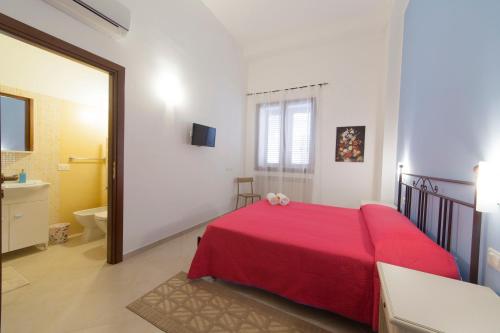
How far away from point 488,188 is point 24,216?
3.96 m

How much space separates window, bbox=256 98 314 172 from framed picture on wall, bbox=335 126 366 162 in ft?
1.58

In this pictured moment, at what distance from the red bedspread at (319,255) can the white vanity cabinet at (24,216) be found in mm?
2055

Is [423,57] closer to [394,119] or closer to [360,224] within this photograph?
[394,119]

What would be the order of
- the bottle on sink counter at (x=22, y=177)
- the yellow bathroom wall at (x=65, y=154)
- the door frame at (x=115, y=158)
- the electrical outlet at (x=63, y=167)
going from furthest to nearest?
1. the electrical outlet at (x=63, y=167)
2. the yellow bathroom wall at (x=65, y=154)
3. the bottle on sink counter at (x=22, y=177)
4. the door frame at (x=115, y=158)

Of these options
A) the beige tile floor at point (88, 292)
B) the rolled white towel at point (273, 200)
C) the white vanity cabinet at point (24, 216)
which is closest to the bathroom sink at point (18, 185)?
the white vanity cabinet at point (24, 216)

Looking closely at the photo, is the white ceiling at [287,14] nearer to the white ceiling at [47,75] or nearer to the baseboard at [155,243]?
the white ceiling at [47,75]

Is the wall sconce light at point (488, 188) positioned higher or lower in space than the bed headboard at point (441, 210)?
higher

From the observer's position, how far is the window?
3.91 m

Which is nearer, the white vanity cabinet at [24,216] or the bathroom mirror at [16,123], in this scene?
the white vanity cabinet at [24,216]

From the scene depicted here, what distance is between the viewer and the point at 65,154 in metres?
2.97

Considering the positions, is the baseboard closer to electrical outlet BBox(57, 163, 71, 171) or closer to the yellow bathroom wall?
the yellow bathroom wall

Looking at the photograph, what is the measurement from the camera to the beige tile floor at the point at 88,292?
1.42m

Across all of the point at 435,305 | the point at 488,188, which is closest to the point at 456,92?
the point at 488,188


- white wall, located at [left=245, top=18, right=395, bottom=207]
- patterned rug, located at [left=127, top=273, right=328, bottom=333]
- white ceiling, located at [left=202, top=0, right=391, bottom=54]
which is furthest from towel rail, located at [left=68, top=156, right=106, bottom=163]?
white wall, located at [left=245, top=18, right=395, bottom=207]
